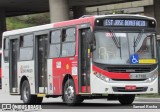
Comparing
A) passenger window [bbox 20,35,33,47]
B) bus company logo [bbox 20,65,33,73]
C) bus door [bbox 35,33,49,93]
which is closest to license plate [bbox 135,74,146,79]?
bus door [bbox 35,33,49,93]

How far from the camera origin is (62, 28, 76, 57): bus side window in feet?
65.4

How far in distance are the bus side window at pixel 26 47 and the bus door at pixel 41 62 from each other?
0.50 metres

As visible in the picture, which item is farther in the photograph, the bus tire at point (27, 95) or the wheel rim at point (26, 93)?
the wheel rim at point (26, 93)

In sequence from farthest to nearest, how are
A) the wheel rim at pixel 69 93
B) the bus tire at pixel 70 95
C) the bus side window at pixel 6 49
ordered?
the bus side window at pixel 6 49 < the wheel rim at pixel 69 93 < the bus tire at pixel 70 95

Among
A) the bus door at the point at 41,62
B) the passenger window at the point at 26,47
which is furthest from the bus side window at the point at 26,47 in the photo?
the bus door at the point at 41,62

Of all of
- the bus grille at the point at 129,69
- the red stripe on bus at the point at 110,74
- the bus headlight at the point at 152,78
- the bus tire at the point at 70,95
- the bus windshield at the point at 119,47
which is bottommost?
the bus tire at the point at 70,95

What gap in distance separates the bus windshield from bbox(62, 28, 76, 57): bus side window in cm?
129

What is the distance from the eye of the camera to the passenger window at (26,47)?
22672mm

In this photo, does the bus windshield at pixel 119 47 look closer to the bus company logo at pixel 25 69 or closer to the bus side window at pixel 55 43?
the bus side window at pixel 55 43

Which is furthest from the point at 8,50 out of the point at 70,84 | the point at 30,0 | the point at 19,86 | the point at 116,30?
the point at 30,0

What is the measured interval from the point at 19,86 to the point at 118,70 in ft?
20.1

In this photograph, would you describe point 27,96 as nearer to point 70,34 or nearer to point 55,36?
point 55,36

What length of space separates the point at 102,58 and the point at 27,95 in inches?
209

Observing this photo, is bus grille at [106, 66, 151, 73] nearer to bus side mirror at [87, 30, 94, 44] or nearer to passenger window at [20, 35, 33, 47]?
bus side mirror at [87, 30, 94, 44]
